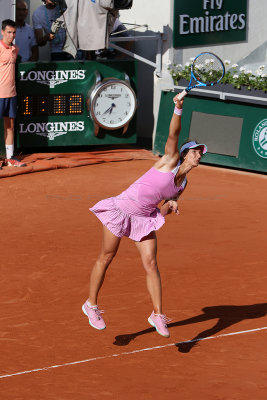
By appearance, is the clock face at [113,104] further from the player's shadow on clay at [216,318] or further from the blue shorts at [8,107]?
the player's shadow on clay at [216,318]

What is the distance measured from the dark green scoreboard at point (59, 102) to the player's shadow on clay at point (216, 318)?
8.52 m

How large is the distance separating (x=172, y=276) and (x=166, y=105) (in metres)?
7.67

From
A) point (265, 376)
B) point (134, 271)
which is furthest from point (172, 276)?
point (265, 376)

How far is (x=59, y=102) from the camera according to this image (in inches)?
643

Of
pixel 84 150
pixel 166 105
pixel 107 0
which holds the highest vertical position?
pixel 107 0

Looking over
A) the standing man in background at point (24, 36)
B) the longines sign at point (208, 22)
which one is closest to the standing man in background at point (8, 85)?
the standing man in background at point (24, 36)

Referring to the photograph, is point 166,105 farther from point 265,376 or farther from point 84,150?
point 265,376

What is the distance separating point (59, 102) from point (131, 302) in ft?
27.4

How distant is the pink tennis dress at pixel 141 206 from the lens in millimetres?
7125

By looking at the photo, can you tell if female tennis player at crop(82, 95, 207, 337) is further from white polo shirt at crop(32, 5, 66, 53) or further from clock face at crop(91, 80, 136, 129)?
white polo shirt at crop(32, 5, 66, 53)

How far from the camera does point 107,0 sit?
16000 millimetres

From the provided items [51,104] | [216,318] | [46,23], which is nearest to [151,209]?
[216,318]

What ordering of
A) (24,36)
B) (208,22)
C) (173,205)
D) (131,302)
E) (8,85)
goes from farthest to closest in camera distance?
1. (208,22)
2. (24,36)
3. (8,85)
4. (131,302)
5. (173,205)

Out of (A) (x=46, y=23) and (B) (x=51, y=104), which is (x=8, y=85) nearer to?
(B) (x=51, y=104)
